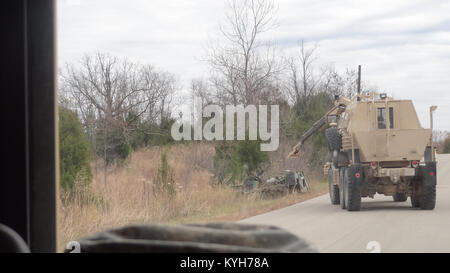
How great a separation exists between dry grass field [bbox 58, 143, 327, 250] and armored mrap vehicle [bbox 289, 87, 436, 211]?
138 centimetres

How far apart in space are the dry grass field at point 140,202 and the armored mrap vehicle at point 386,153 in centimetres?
138

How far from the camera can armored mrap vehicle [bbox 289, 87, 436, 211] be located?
A: 1095 centimetres

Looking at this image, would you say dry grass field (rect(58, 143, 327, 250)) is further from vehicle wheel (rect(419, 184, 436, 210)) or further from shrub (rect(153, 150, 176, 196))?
vehicle wheel (rect(419, 184, 436, 210))

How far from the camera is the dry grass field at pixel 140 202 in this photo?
5.80m

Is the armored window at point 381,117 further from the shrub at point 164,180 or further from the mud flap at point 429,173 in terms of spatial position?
the shrub at point 164,180

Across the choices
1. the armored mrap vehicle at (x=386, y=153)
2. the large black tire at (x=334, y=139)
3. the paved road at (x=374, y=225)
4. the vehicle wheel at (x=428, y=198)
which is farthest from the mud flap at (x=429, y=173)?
the large black tire at (x=334, y=139)

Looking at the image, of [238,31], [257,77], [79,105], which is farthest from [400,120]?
[79,105]

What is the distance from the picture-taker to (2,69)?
228 centimetres

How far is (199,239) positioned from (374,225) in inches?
288

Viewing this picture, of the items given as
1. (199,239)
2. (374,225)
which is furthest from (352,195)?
(199,239)

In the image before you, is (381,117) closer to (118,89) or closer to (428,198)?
(428,198)
